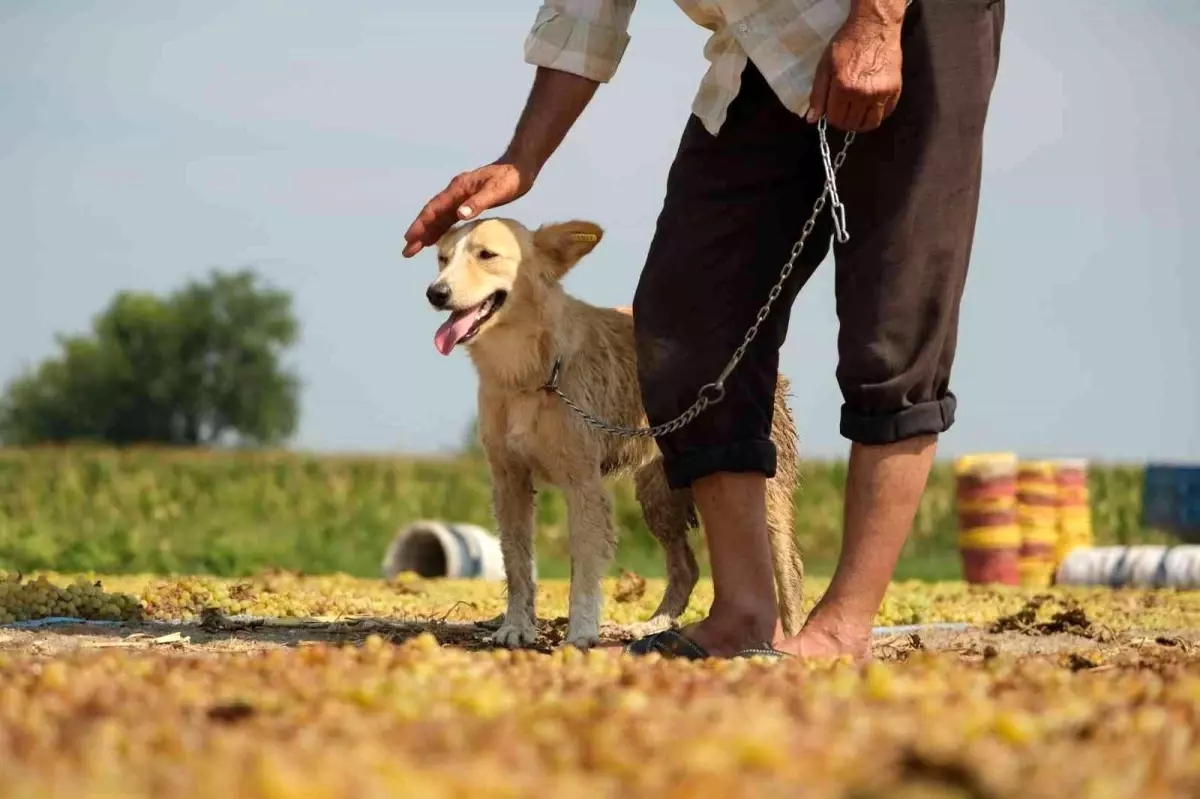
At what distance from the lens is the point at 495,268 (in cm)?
590

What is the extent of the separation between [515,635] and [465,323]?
1.12 metres

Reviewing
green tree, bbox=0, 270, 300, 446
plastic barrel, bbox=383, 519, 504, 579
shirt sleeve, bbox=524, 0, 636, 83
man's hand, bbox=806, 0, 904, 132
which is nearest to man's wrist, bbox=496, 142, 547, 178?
shirt sleeve, bbox=524, 0, 636, 83

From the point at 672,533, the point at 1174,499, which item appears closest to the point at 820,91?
the point at 672,533

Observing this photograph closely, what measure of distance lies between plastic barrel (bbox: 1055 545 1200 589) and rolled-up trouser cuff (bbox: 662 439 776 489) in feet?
24.6

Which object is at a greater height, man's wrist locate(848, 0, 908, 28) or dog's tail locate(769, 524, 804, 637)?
man's wrist locate(848, 0, 908, 28)

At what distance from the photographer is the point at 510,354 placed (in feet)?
19.6

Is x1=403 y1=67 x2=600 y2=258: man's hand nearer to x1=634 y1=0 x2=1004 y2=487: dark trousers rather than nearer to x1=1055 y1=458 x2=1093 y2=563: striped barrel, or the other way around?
x1=634 y1=0 x2=1004 y2=487: dark trousers

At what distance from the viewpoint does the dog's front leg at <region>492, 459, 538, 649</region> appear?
19.4ft

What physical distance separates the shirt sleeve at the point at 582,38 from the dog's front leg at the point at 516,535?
5.33ft

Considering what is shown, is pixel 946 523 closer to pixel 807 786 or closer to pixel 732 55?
pixel 732 55

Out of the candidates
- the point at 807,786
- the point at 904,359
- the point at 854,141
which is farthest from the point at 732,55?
the point at 807,786

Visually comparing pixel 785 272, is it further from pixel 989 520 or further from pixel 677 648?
pixel 989 520

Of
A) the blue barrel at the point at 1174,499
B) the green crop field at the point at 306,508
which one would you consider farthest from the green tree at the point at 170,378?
the blue barrel at the point at 1174,499

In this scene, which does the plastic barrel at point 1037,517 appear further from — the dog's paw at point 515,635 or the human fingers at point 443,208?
the human fingers at point 443,208
